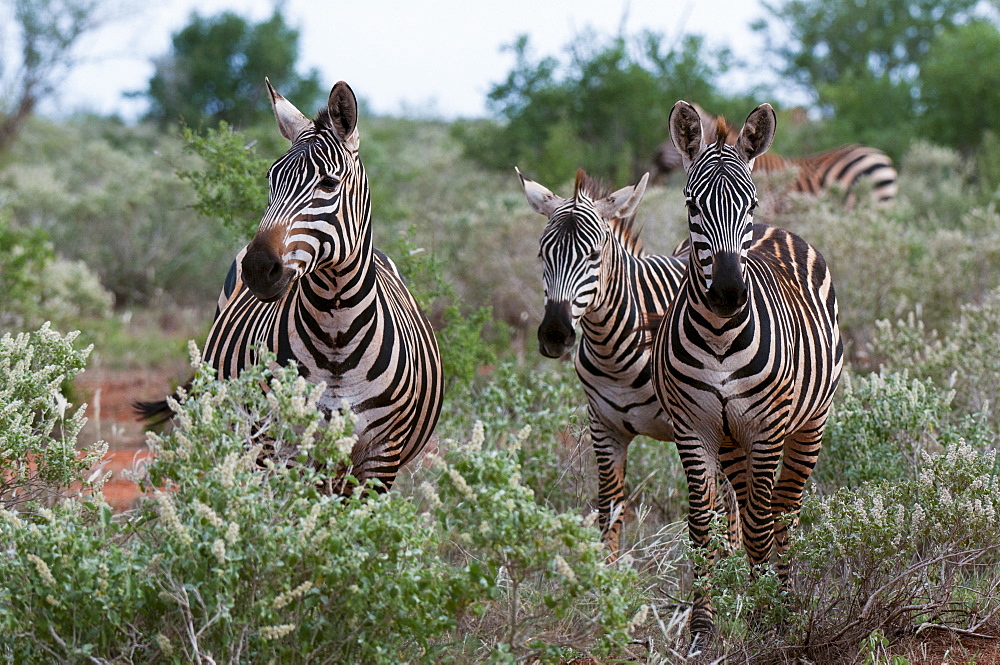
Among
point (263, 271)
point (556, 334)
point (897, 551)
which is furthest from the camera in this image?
point (556, 334)

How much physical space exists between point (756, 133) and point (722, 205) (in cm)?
53

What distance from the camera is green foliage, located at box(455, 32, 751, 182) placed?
1588 centimetres

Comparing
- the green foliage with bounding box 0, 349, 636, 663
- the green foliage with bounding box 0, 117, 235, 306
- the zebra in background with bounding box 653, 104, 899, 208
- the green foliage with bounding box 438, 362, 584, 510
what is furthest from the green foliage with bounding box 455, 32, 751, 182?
the green foliage with bounding box 0, 349, 636, 663

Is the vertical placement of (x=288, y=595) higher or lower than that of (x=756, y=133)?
lower

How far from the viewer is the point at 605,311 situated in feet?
16.6

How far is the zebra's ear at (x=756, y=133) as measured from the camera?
425cm

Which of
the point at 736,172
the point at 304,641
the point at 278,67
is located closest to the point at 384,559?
the point at 304,641

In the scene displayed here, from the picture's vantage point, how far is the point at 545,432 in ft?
21.0

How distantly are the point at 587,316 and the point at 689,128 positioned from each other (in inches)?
43.7

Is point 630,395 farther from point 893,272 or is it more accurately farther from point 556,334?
point 893,272

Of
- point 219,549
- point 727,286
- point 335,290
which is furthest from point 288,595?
point 727,286

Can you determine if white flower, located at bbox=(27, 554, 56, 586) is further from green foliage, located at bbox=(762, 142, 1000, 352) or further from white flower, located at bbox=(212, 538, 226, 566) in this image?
green foliage, located at bbox=(762, 142, 1000, 352)

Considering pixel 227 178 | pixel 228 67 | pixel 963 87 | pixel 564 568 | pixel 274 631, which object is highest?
pixel 228 67

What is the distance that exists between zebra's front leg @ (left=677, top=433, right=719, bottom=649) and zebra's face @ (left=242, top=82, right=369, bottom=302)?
1.69 meters
